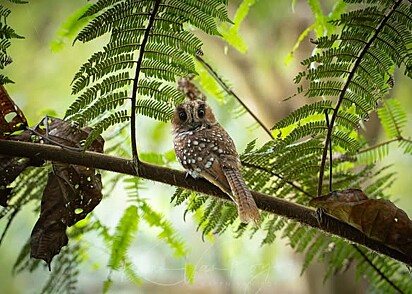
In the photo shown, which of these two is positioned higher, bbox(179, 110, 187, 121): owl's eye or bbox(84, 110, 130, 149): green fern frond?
bbox(179, 110, 187, 121): owl's eye

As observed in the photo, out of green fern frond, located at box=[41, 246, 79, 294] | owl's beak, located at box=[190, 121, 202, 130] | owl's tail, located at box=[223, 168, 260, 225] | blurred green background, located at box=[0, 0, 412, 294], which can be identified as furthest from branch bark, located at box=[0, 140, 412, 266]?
blurred green background, located at box=[0, 0, 412, 294]

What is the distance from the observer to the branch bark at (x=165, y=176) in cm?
86

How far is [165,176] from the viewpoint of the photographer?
34.8 inches

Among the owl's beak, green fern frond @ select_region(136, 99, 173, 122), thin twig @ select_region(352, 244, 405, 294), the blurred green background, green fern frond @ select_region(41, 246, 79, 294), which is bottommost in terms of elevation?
thin twig @ select_region(352, 244, 405, 294)

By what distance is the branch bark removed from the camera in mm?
861

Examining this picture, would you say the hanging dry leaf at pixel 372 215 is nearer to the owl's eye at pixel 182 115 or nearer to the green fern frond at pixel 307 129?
the green fern frond at pixel 307 129

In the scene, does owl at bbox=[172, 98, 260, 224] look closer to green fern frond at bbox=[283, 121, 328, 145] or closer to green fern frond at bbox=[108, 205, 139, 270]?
green fern frond at bbox=[283, 121, 328, 145]

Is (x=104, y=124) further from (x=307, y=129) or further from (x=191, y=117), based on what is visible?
(x=191, y=117)

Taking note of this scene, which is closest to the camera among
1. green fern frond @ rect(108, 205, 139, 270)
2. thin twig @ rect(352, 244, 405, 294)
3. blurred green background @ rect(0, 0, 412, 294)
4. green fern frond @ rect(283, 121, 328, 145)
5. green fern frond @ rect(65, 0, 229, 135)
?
green fern frond @ rect(65, 0, 229, 135)

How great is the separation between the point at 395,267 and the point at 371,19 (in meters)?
0.66

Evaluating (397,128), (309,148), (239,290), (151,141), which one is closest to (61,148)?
(309,148)

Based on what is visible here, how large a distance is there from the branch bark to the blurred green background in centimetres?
105

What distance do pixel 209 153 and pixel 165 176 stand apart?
249mm

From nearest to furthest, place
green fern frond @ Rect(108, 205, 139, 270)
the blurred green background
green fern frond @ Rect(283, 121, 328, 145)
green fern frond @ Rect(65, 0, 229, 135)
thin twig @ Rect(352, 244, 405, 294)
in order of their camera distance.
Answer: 1. green fern frond @ Rect(65, 0, 229, 135)
2. green fern frond @ Rect(283, 121, 328, 145)
3. thin twig @ Rect(352, 244, 405, 294)
4. green fern frond @ Rect(108, 205, 139, 270)
5. the blurred green background
